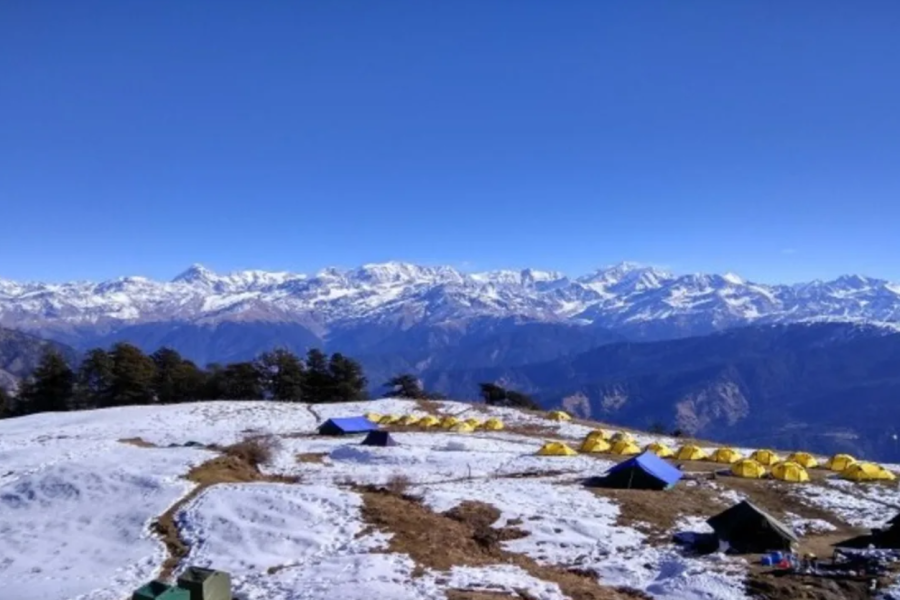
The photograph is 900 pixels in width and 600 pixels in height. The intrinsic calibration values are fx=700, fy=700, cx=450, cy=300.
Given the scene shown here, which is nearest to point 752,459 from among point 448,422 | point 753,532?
point 753,532

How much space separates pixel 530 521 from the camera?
33594 millimetres

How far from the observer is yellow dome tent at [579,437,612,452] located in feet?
190

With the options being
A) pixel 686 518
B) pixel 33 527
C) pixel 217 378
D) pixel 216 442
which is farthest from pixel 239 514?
pixel 217 378

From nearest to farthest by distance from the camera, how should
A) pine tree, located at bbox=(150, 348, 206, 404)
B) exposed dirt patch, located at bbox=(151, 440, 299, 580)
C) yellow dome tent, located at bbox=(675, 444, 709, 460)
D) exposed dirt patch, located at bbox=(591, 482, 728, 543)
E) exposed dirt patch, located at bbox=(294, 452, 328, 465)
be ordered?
exposed dirt patch, located at bbox=(151, 440, 299, 580), exposed dirt patch, located at bbox=(591, 482, 728, 543), exposed dirt patch, located at bbox=(294, 452, 328, 465), yellow dome tent, located at bbox=(675, 444, 709, 460), pine tree, located at bbox=(150, 348, 206, 404)

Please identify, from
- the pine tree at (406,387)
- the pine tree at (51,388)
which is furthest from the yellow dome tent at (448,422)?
the pine tree at (51,388)

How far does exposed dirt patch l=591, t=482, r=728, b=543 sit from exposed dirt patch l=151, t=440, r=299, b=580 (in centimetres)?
2006

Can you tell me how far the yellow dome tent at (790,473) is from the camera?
47.4 m

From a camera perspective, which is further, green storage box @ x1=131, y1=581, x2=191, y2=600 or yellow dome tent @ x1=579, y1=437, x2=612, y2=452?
yellow dome tent @ x1=579, y1=437, x2=612, y2=452

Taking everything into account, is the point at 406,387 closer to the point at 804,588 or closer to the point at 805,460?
the point at 805,460

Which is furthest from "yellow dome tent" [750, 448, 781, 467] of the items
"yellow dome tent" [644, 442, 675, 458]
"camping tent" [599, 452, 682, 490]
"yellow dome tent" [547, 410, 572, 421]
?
"yellow dome tent" [547, 410, 572, 421]

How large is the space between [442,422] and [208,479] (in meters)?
33.9

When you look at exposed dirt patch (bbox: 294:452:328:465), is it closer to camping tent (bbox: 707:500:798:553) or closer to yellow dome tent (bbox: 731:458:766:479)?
camping tent (bbox: 707:500:798:553)

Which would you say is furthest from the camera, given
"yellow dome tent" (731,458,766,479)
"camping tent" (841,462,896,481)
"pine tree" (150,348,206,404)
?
"pine tree" (150,348,206,404)

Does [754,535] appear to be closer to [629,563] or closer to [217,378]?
[629,563]
